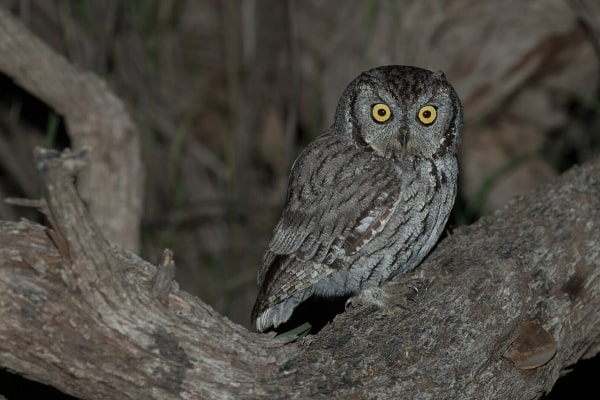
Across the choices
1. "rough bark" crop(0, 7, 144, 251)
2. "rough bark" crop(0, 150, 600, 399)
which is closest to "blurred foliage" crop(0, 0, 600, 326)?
"rough bark" crop(0, 7, 144, 251)

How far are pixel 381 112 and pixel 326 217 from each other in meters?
0.39

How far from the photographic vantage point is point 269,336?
2449mm

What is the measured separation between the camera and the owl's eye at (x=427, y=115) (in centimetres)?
286

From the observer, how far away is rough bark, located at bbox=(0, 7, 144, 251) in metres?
3.62

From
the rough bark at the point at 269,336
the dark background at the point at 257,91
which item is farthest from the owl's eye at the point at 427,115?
the dark background at the point at 257,91

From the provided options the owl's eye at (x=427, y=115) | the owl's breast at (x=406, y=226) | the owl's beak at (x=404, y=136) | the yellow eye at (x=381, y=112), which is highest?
the yellow eye at (x=381, y=112)

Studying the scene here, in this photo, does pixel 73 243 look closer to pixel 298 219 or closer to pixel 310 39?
pixel 298 219

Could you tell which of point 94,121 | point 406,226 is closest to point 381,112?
point 406,226

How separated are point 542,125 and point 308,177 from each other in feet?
9.88

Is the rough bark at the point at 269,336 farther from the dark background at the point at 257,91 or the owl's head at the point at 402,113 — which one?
the dark background at the point at 257,91

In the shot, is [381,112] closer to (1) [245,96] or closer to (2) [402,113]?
(2) [402,113]

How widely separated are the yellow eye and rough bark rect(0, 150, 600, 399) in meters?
0.55

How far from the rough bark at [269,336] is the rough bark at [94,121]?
1.53 metres

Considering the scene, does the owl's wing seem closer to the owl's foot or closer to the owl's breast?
the owl's breast
